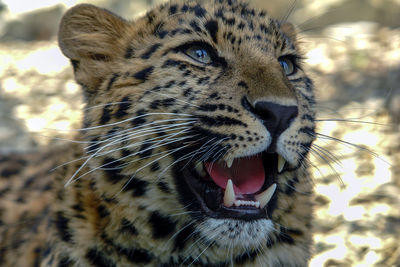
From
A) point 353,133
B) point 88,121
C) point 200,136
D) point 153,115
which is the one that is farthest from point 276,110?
point 353,133

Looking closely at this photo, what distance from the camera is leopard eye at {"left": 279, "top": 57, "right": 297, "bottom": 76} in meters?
3.90

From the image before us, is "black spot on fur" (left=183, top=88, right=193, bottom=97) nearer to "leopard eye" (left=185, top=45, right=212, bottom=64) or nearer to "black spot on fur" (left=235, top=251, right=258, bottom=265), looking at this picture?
"leopard eye" (left=185, top=45, right=212, bottom=64)

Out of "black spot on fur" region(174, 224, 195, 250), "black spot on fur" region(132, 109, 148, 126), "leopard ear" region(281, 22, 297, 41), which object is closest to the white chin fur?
"black spot on fur" region(174, 224, 195, 250)

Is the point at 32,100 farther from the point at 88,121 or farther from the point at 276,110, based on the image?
the point at 276,110

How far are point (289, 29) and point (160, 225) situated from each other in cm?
206

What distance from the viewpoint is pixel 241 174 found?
342 cm

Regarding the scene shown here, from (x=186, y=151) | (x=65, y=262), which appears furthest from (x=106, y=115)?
(x=65, y=262)

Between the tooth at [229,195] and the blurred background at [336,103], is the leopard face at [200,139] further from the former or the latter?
the blurred background at [336,103]

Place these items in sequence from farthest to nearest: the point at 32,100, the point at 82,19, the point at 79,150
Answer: the point at 32,100 < the point at 82,19 < the point at 79,150

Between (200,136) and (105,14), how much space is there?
1.29 meters

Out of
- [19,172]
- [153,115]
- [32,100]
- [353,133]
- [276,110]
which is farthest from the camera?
[32,100]

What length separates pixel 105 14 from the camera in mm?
3889

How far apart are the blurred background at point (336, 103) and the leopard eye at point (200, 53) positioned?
900 mm

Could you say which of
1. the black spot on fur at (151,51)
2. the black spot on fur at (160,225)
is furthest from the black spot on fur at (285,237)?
the black spot on fur at (151,51)
